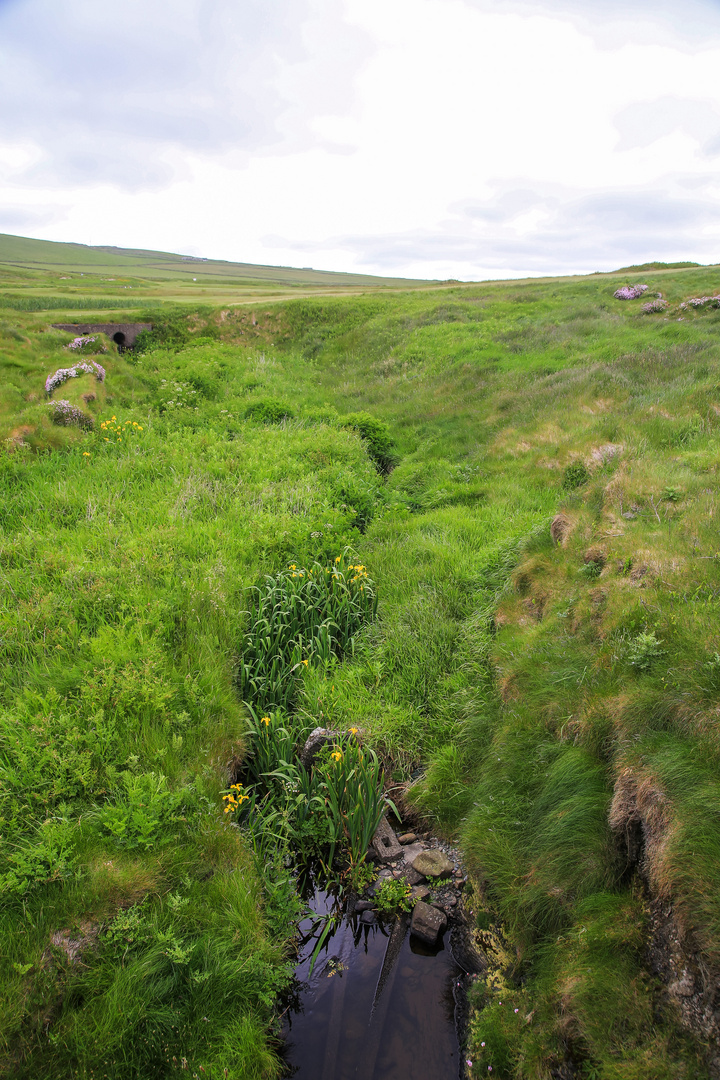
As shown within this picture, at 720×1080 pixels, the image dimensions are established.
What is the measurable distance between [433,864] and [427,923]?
475 mm

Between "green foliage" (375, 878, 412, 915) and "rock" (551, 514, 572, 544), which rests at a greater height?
"rock" (551, 514, 572, 544)

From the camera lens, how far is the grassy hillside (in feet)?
10.1

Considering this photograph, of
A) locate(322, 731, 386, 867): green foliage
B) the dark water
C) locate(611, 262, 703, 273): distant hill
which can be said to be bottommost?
the dark water

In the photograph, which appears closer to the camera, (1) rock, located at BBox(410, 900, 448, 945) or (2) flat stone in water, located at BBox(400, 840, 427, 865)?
(1) rock, located at BBox(410, 900, 448, 945)

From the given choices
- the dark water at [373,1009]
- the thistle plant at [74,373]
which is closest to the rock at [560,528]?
the dark water at [373,1009]

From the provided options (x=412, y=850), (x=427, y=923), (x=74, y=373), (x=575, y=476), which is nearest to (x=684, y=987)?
(x=427, y=923)

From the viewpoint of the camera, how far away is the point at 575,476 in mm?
9281

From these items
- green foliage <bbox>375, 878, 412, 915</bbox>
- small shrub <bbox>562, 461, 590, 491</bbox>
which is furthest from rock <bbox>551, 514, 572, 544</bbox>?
green foliage <bbox>375, 878, 412, 915</bbox>

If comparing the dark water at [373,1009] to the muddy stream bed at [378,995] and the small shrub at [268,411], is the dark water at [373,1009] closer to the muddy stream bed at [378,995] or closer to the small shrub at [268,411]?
the muddy stream bed at [378,995]

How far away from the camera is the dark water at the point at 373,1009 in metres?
3.60

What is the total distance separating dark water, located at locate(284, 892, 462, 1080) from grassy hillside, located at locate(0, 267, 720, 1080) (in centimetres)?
32

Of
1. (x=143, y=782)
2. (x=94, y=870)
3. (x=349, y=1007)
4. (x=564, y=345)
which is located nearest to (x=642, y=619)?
(x=349, y=1007)

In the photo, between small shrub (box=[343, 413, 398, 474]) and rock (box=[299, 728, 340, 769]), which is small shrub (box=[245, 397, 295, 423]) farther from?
rock (box=[299, 728, 340, 769])

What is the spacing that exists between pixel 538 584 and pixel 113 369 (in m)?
14.6
